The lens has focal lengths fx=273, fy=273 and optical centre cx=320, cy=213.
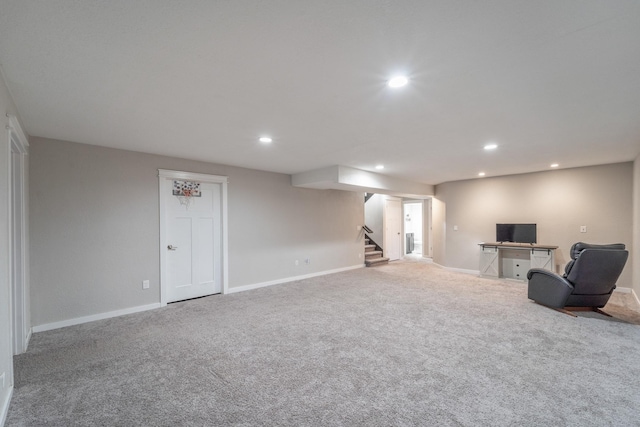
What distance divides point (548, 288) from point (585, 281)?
17.5 inches

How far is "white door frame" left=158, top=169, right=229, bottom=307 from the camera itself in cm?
431

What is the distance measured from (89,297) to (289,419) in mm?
3449

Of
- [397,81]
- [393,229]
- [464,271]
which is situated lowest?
[464,271]

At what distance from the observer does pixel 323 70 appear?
194 cm

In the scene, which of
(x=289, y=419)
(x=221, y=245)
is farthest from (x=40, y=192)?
(x=289, y=419)

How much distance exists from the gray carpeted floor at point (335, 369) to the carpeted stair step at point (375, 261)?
3.70m

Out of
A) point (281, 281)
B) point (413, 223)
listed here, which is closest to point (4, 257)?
point (281, 281)

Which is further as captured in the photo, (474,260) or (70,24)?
(474,260)

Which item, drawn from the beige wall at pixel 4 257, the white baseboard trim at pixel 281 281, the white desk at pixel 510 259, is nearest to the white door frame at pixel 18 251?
the beige wall at pixel 4 257

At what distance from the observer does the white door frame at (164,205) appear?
4312mm

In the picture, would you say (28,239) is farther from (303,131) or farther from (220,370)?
(303,131)

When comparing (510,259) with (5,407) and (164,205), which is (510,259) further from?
(5,407)

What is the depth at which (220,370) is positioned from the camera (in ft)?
8.07

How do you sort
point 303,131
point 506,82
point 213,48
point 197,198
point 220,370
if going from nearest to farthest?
point 213,48, point 506,82, point 220,370, point 303,131, point 197,198
